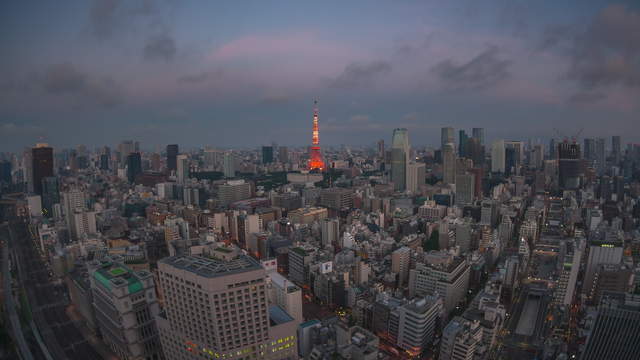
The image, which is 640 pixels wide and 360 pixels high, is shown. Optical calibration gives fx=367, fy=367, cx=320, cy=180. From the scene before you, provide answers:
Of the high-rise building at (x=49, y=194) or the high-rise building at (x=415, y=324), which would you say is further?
the high-rise building at (x=49, y=194)

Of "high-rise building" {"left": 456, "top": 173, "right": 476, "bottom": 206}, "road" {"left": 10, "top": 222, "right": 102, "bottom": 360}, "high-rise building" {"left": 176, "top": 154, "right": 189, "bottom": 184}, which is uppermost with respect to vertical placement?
"high-rise building" {"left": 176, "top": 154, "right": 189, "bottom": 184}

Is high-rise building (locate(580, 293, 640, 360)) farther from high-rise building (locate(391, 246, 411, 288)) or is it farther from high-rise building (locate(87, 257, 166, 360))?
high-rise building (locate(87, 257, 166, 360))

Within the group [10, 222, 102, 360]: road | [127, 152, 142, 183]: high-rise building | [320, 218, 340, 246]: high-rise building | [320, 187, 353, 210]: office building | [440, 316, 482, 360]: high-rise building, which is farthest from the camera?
[127, 152, 142, 183]: high-rise building

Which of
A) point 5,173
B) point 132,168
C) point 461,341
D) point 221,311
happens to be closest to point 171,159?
point 132,168

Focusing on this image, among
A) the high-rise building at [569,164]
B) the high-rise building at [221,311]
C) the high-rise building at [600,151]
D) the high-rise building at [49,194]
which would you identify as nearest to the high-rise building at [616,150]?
the high-rise building at [600,151]

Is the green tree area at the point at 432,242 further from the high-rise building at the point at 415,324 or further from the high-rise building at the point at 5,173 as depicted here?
the high-rise building at the point at 5,173

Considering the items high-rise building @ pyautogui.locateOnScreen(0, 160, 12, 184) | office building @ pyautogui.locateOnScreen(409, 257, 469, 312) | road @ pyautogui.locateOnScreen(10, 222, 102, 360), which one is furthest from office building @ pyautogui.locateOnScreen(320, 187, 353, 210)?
high-rise building @ pyautogui.locateOnScreen(0, 160, 12, 184)
